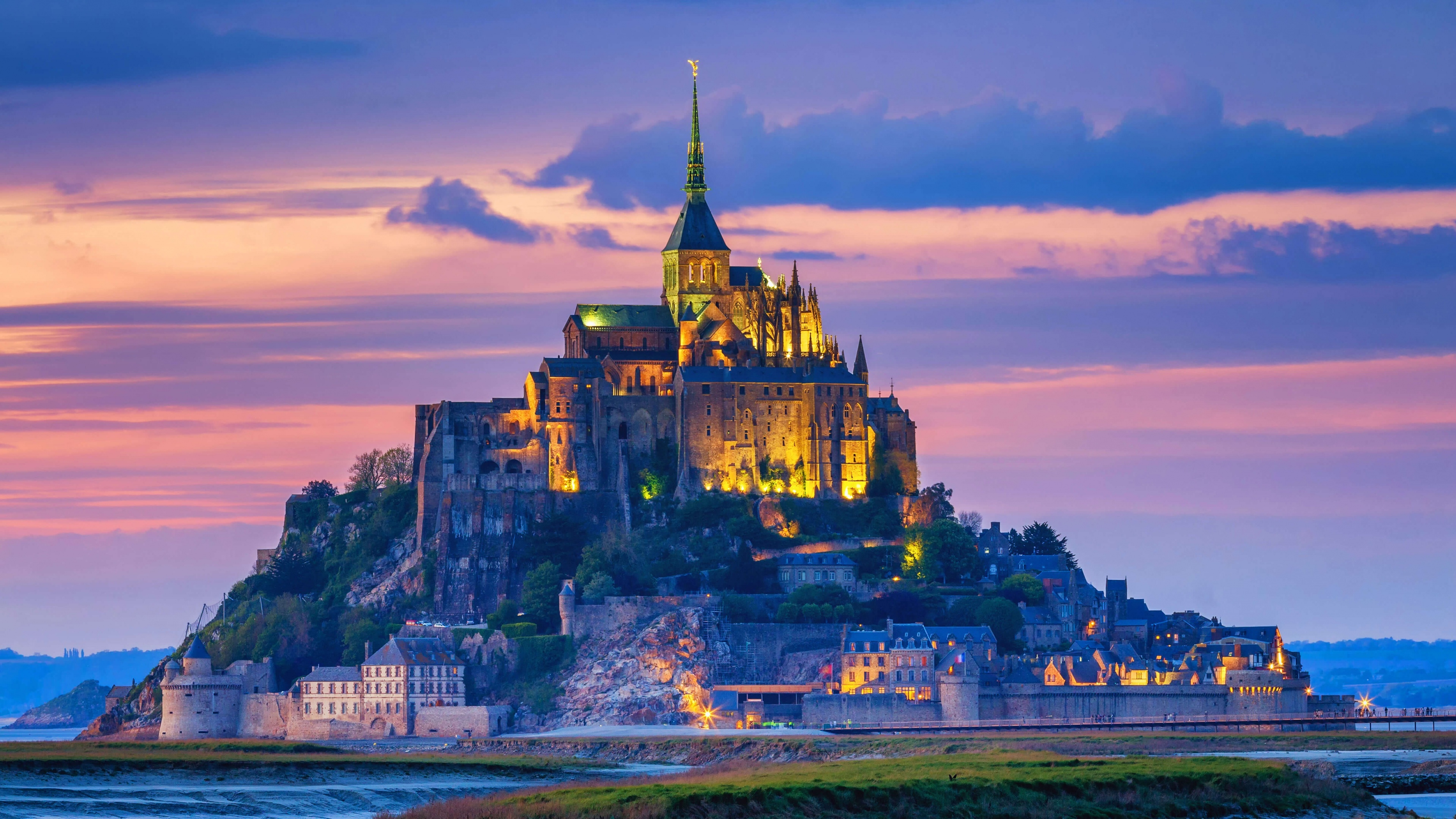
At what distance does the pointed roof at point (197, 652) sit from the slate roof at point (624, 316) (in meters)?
35.8

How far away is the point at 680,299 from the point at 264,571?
2993 centimetres

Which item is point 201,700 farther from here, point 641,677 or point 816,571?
point 816,571

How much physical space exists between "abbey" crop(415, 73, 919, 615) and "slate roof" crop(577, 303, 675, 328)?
296 centimetres

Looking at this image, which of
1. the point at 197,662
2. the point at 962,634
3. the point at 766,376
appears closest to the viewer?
the point at 197,662

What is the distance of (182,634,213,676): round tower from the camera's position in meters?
128

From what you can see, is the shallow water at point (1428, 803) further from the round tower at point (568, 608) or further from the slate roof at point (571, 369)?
the slate roof at point (571, 369)

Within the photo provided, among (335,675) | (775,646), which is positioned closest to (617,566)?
(775,646)

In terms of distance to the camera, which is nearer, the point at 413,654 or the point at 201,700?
the point at 201,700

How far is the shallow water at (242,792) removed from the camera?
8356cm

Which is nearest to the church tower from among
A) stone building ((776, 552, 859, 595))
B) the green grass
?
stone building ((776, 552, 859, 595))

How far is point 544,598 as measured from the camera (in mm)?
135750

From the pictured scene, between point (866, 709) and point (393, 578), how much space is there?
32999mm

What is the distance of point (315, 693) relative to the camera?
127m

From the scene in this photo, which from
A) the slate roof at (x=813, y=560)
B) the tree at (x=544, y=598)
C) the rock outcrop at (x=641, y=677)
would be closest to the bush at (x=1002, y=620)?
the slate roof at (x=813, y=560)
